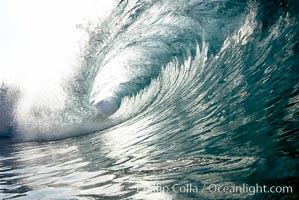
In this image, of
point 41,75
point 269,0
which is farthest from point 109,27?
point 269,0

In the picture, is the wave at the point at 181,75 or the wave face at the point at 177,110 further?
the wave at the point at 181,75

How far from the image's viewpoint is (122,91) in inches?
543

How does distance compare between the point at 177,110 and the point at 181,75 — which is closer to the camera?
the point at 177,110

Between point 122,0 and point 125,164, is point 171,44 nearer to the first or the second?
point 122,0

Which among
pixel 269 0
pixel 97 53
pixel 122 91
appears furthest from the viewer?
pixel 122 91

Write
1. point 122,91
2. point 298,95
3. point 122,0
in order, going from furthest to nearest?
point 122,91 < point 122,0 < point 298,95

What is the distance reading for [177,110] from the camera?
19.4 feet

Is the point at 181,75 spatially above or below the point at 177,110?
above

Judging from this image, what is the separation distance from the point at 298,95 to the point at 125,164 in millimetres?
2094

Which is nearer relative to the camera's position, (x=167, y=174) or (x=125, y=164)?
(x=167, y=174)

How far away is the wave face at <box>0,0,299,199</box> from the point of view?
2503 mm

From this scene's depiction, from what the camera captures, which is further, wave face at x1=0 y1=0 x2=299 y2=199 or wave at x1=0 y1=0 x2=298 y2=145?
wave at x1=0 y1=0 x2=298 y2=145

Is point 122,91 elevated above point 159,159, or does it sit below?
above

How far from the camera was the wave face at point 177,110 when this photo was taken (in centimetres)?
250
